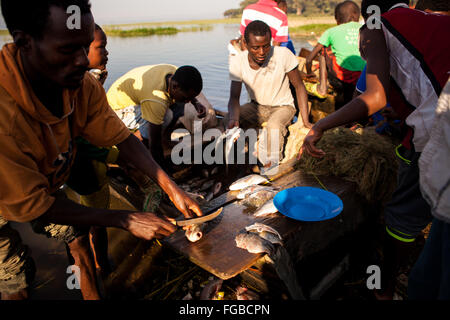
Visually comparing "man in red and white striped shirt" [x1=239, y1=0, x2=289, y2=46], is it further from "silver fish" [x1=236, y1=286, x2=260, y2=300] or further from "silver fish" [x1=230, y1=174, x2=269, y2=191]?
"silver fish" [x1=236, y1=286, x2=260, y2=300]

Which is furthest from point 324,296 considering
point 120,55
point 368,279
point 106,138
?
point 120,55

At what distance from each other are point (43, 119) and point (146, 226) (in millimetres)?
861

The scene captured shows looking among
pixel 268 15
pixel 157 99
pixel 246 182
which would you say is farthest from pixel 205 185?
pixel 268 15

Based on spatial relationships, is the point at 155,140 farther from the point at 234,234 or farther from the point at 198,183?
the point at 234,234

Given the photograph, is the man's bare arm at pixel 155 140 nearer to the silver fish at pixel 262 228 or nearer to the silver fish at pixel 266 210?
the silver fish at pixel 266 210

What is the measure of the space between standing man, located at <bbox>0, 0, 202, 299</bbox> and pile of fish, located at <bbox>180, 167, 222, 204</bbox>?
7.89 ft

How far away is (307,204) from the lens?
96.7 inches

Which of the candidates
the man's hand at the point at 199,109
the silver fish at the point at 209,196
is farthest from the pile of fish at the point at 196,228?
the man's hand at the point at 199,109

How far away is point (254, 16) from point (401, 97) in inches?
174

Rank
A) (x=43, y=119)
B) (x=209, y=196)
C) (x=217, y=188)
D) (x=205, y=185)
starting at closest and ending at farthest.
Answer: (x=43, y=119) < (x=209, y=196) < (x=217, y=188) < (x=205, y=185)

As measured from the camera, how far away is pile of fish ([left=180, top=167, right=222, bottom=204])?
173 inches

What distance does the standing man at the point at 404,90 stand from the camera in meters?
1.76

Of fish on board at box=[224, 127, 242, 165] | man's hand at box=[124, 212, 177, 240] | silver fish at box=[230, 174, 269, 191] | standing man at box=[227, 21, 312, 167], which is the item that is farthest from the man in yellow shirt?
man's hand at box=[124, 212, 177, 240]

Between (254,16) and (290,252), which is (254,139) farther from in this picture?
(290,252)
